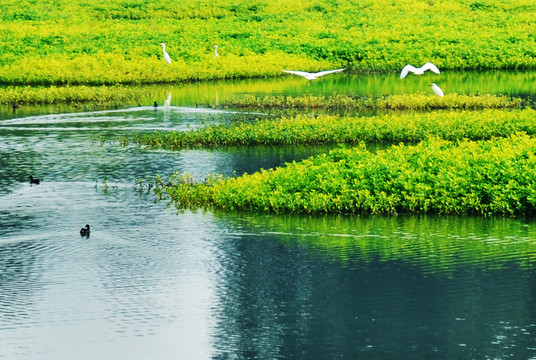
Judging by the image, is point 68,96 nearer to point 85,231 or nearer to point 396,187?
point 85,231

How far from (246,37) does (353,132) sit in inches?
1381

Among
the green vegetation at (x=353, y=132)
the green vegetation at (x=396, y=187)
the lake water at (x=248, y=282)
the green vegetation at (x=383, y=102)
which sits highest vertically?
the green vegetation at (x=383, y=102)

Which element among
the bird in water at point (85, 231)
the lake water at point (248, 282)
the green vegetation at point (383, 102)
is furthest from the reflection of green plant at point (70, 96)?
the bird in water at point (85, 231)

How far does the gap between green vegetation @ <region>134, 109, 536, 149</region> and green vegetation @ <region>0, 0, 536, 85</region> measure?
19.1m

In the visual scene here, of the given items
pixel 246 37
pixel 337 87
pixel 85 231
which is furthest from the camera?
pixel 246 37

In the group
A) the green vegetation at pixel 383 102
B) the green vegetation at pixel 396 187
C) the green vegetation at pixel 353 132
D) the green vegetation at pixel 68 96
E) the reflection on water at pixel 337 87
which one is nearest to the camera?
the green vegetation at pixel 396 187

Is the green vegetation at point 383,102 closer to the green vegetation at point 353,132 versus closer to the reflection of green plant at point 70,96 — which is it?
the reflection of green plant at point 70,96

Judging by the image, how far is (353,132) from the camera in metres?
30.0

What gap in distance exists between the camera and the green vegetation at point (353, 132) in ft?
97.3

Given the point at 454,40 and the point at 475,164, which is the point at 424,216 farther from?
the point at 454,40

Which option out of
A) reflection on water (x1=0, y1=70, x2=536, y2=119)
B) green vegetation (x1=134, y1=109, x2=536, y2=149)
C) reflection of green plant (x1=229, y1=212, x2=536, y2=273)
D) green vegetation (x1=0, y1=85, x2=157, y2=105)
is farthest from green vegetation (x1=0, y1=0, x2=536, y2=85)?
reflection of green plant (x1=229, y1=212, x2=536, y2=273)

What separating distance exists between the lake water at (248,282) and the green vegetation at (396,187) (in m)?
0.37

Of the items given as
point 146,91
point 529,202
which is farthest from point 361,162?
point 146,91

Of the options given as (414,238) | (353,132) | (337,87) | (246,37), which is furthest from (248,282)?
(246,37)
